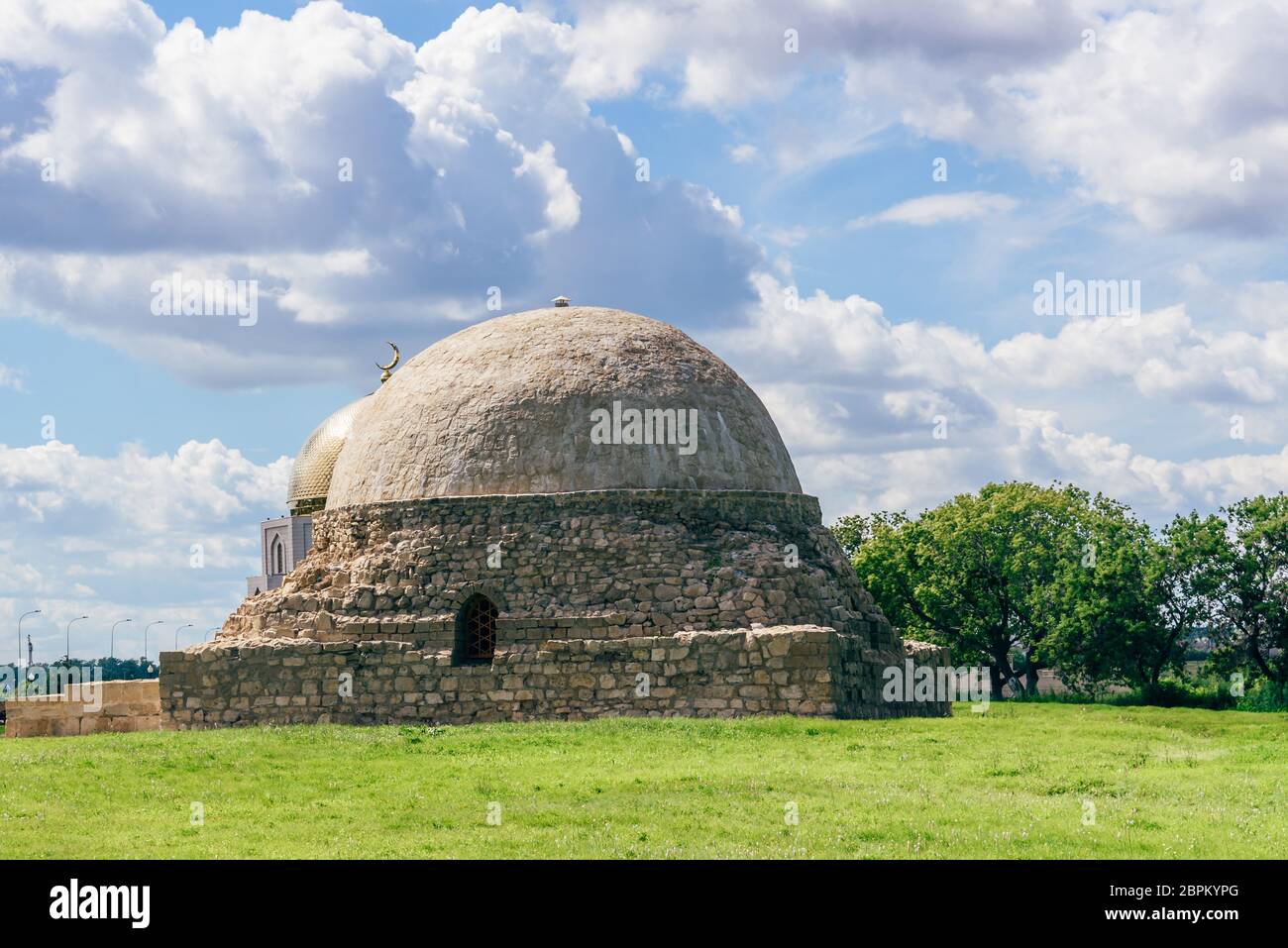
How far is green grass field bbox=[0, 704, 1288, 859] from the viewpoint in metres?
13.6

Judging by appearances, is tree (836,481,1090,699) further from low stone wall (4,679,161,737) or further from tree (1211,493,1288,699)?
low stone wall (4,679,161,737)

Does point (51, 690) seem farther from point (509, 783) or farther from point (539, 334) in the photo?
point (509, 783)

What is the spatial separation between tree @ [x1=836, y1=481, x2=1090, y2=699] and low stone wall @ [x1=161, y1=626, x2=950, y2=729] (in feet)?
64.8

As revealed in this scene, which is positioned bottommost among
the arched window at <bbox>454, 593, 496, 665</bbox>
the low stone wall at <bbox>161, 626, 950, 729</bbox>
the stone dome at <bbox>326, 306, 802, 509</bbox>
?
the low stone wall at <bbox>161, 626, 950, 729</bbox>

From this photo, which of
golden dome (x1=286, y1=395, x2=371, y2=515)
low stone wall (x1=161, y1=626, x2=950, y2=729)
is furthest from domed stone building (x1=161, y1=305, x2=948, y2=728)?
golden dome (x1=286, y1=395, x2=371, y2=515)

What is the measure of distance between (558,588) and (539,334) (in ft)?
19.0

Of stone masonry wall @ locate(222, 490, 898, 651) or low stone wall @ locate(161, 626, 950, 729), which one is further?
stone masonry wall @ locate(222, 490, 898, 651)

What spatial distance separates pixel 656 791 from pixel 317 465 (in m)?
28.6

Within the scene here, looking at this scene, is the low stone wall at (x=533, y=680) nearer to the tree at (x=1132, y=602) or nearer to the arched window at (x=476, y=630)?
the arched window at (x=476, y=630)

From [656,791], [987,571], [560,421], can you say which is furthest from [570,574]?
[987,571]

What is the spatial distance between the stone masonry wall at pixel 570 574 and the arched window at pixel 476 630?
296mm

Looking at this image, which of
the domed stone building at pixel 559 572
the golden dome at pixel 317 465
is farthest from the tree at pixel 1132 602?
the golden dome at pixel 317 465

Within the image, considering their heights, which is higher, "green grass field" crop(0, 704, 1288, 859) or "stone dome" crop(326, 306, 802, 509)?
"stone dome" crop(326, 306, 802, 509)

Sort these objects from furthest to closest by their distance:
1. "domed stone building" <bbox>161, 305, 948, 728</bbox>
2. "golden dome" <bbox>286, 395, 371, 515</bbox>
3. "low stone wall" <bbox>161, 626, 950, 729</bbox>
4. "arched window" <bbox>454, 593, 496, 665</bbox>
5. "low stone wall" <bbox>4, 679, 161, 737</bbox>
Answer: "golden dome" <bbox>286, 395, 371, 515</bbox> → "low stone wall" <bbox>4, 679, 161, 737</bbox> → "arched window" <bbox>454, 593, 496, 665</bbox> → "domed stone building" <bbox>161, 305, 948, 728</bbox> → "low stone wall" <bbox>161, 626, 950, 729</bbox>
